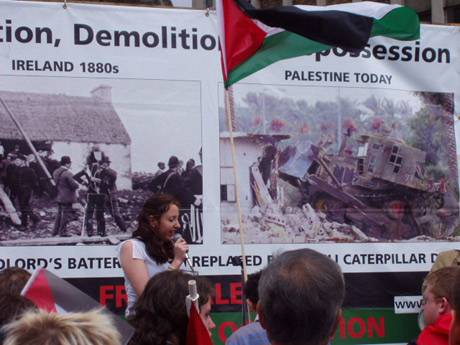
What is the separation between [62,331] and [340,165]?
4034 millimetres

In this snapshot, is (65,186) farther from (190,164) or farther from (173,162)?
(190,164)

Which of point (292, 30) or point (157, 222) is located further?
point (292, 30)

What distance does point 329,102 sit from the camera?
20.1 ft

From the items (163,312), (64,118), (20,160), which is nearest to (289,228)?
(64,118)

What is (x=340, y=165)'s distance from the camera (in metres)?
6.09

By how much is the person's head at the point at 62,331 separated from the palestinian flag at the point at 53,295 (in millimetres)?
761

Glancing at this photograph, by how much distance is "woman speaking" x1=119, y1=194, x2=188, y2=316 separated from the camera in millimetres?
5227

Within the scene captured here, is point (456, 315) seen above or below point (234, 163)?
below

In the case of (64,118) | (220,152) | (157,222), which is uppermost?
(64,118)

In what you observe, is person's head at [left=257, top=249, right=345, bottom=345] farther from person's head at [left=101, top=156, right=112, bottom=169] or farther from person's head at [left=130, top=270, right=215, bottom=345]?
person's head at [left=101, top=156, right=112, bottom=169]

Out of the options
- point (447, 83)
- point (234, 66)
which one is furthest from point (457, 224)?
point (234, 66)

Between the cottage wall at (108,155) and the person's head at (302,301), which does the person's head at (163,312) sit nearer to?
the person's head at (302,301)

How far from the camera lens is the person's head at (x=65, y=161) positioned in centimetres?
550

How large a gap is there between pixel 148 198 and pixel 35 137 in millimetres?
844
